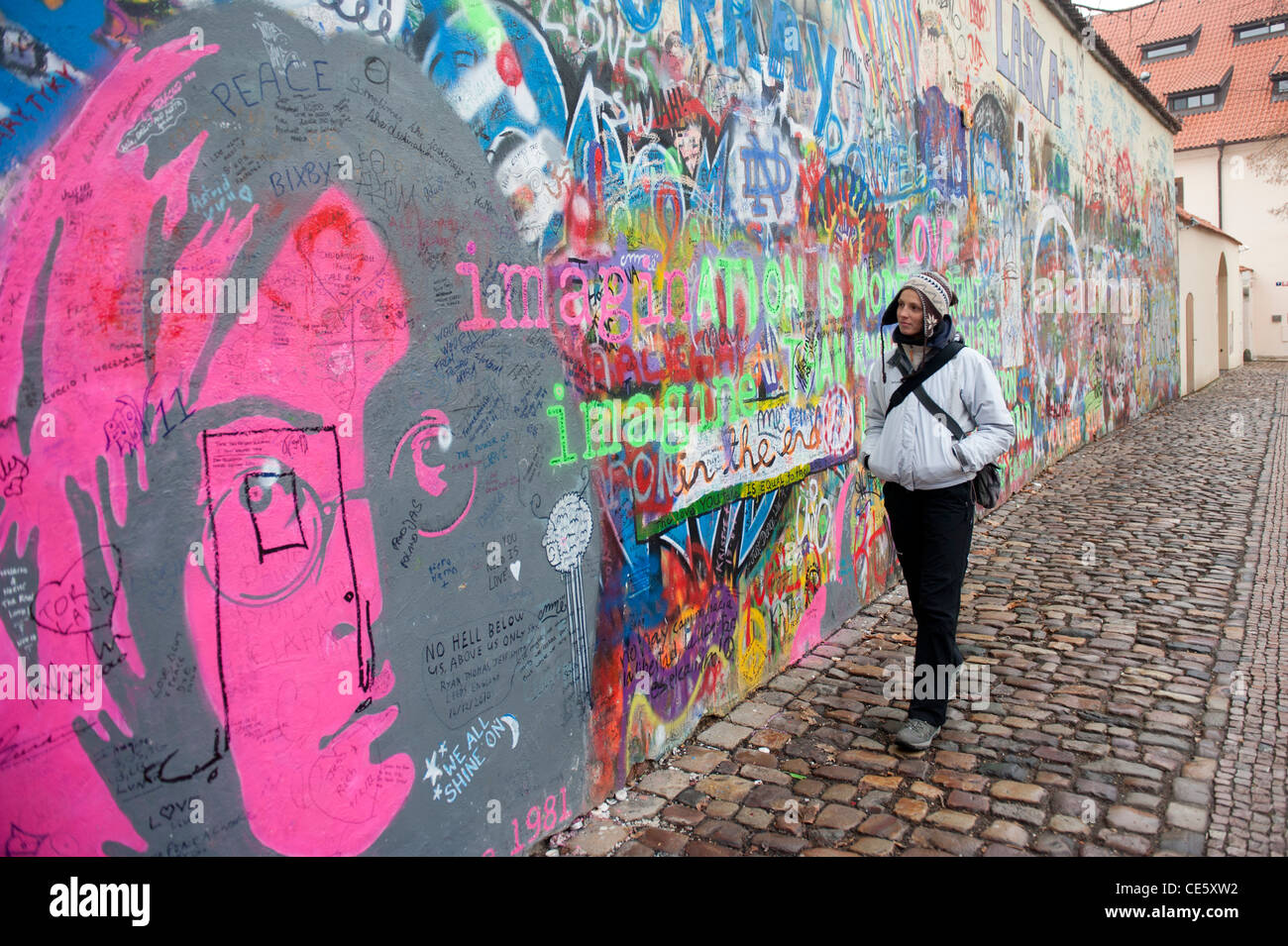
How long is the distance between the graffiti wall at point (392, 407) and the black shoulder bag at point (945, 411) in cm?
92

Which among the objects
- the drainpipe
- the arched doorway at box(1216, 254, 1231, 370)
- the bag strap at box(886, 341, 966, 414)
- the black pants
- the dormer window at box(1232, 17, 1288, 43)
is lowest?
the black pants

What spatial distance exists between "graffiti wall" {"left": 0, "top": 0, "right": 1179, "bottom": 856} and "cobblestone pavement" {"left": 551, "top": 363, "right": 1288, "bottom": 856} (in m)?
0.33

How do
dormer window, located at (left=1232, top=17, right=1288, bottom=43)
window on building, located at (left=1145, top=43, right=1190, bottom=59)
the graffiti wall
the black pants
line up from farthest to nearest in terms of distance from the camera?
window on building, located at (left=1145, top=43, right=1190, bottom=59), dormer window, located at (left=1232, top=17, right=1288, bottom=43), the black pants, the graffiti wall

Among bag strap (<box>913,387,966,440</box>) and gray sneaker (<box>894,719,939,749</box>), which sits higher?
bag strap (<box>913,387,966,440</box>)

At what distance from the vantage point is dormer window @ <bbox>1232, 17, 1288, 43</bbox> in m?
36.7

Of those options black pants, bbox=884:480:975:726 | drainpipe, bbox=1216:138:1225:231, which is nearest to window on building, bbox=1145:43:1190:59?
drainpipe, bbox=1216:138:1225:231

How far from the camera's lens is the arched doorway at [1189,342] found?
22.2 m

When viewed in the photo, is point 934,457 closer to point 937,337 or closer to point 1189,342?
point 937,337

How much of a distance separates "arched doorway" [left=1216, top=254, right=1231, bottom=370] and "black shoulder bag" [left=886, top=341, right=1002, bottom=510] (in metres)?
26.7

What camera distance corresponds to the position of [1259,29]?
3697 cm

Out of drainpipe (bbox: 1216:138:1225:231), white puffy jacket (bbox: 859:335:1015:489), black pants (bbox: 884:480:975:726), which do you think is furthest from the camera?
drainpipe (bbox: 1216:138:1225:231)

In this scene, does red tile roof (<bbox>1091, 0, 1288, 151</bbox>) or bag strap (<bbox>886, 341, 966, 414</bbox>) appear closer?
bag strap (<bbox>886, 341, 966, 414</bbox>)

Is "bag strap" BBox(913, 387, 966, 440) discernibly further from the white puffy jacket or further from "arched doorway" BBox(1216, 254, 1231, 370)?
"arched doorway" BBox(1216, 254, 1231, 370)

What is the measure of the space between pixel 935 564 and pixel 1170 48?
147 ft
